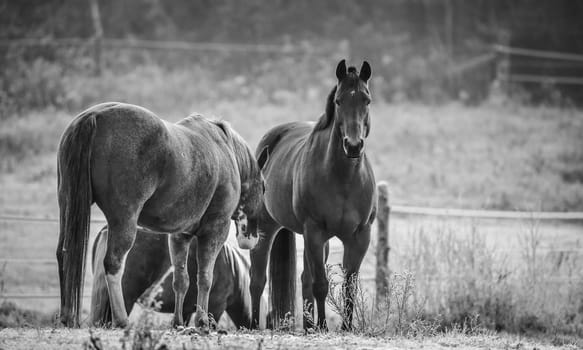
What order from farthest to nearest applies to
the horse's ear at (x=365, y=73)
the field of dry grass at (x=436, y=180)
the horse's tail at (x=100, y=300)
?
the field of dry grass at (x=436, y=180) → the horse's tail at (x=100, y=300) → the horse's ear at (x=365, y=73)

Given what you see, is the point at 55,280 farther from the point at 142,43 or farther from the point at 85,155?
the point at 142,43

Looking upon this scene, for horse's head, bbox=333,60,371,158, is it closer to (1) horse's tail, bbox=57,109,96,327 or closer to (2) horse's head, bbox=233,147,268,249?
(2) horse's head, bbox=233,147,268,249

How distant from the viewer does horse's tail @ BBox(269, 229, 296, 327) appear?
22.9ft

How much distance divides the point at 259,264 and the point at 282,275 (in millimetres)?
254

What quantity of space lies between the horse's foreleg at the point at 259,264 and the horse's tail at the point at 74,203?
2.78 meters

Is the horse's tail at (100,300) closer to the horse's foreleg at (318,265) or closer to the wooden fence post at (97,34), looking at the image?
the horse's foreleg at (318,265)

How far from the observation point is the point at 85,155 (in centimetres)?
438

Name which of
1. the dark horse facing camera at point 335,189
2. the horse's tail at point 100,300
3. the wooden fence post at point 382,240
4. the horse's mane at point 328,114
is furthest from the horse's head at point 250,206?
the wooden fence post at point 382,240

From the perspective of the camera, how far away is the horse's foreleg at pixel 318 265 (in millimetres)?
5758

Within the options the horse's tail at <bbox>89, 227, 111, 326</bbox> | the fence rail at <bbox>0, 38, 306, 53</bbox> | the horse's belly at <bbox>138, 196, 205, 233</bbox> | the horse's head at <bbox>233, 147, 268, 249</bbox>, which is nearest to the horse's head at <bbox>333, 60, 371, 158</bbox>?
the horse's head at <bbox>233, 147, 268, 249</bbox>

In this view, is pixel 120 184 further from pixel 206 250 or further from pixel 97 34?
pixel 97 34

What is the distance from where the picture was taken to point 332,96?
5.93 m

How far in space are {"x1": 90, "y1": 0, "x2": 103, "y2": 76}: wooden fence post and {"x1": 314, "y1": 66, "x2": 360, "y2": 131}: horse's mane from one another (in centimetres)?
1376

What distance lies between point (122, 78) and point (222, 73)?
9.55 ft
